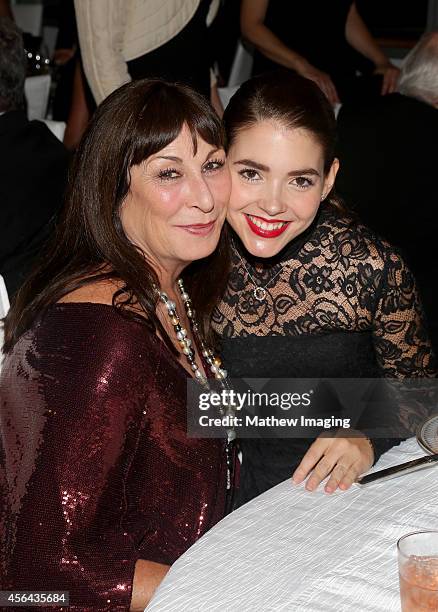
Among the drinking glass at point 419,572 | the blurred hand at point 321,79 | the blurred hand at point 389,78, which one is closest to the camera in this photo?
the drinking glass at point 419,572

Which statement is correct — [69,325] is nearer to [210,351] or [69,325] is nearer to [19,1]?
[210,351]

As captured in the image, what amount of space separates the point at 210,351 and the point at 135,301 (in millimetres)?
370

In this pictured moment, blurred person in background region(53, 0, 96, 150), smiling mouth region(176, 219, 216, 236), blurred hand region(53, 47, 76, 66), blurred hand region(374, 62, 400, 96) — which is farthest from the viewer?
blurred hand region(53, 47, 76, 66)

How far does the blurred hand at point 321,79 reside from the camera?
3.94 metres

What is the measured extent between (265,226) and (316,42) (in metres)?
2.43

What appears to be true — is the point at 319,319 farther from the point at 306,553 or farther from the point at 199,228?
the point at 306,553

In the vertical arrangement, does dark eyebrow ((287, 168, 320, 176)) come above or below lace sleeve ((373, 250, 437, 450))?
above

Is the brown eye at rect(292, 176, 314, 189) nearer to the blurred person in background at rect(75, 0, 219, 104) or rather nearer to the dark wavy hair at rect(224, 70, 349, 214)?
the dark wavy hair at rect(224, 70, 349, 214)

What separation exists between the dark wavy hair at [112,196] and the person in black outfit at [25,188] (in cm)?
80

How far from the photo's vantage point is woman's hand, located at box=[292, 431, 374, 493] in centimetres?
149

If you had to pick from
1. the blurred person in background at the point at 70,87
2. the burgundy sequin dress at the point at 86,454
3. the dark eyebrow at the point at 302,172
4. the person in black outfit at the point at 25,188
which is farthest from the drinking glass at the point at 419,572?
the blurred person in background at the point at 70,87

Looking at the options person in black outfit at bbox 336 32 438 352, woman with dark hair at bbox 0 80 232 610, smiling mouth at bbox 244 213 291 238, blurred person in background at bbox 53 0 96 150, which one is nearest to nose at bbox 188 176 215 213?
woman with dark hair at bbox 0 80 232 610

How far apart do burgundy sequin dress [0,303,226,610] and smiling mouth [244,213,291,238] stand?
53 centimetres

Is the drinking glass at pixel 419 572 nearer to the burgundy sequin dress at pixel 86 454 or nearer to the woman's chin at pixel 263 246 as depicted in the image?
the burgundy sequin dress at pixel 86 454
